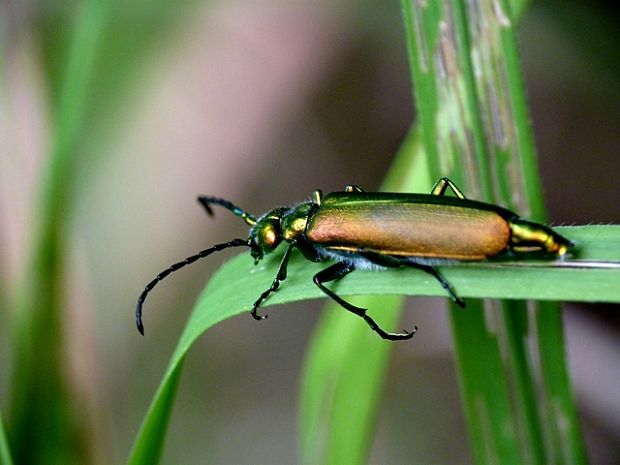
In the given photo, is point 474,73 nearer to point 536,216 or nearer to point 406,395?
point 536,216

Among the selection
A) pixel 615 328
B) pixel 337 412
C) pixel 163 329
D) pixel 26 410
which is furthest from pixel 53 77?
pixel 615 328

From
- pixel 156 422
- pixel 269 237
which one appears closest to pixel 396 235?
pixel 269 237

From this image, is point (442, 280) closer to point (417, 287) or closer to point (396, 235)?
point (417, 287)

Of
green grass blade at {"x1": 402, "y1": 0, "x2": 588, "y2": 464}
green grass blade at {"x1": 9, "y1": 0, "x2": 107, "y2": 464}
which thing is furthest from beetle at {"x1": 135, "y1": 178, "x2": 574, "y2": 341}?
green grass blade at {"x1": 9, "y1": 0, "x2": 107, "y2": 464}

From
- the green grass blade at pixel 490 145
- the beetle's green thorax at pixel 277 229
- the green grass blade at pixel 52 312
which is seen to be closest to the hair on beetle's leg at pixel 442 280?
the green grass blade at pixel 490 145

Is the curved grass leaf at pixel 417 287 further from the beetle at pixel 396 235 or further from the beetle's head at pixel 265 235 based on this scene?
the beetle's head at pixel 265 235

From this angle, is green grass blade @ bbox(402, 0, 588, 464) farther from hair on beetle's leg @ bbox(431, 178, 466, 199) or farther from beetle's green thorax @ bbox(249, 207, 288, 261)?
beetle's green thorax @ bbox(249, 207, 288, 261)
